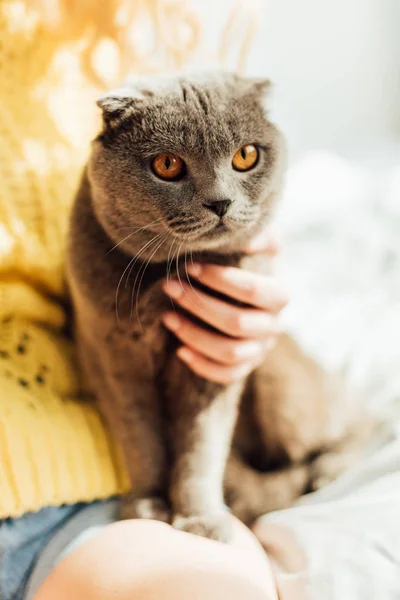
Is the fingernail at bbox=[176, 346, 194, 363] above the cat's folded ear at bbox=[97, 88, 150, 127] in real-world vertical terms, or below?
below

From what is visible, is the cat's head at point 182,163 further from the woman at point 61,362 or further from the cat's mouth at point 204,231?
the woman at point 61,362

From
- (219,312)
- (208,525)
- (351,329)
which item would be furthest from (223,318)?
(351,329)

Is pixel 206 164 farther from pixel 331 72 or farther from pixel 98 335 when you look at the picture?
pixel 331 72

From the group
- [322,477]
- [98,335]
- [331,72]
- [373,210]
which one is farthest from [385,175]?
[98,335]

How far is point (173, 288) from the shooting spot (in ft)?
2.33

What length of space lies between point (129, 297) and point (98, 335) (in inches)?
3.2

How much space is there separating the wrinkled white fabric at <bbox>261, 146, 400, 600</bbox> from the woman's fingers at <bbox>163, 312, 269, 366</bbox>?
23 centimetres

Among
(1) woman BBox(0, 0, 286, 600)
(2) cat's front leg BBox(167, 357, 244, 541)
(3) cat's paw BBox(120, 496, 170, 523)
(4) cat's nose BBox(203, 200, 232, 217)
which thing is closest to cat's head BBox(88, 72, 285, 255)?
(4) cat's nose BBox(203, 200, 232, 217)

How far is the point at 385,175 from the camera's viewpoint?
155 cm

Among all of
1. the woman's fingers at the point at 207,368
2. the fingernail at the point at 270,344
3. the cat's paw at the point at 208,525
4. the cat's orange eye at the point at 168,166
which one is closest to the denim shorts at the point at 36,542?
the cat's paw at the point at 208,525

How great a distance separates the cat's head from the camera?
64 cm

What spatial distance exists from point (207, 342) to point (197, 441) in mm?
140

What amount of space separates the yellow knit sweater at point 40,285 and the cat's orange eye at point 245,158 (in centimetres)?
37

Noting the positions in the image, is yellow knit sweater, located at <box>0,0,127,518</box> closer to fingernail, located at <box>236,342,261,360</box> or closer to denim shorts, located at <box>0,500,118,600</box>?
denim shorts, located at <box>0,500,118,600</box>
